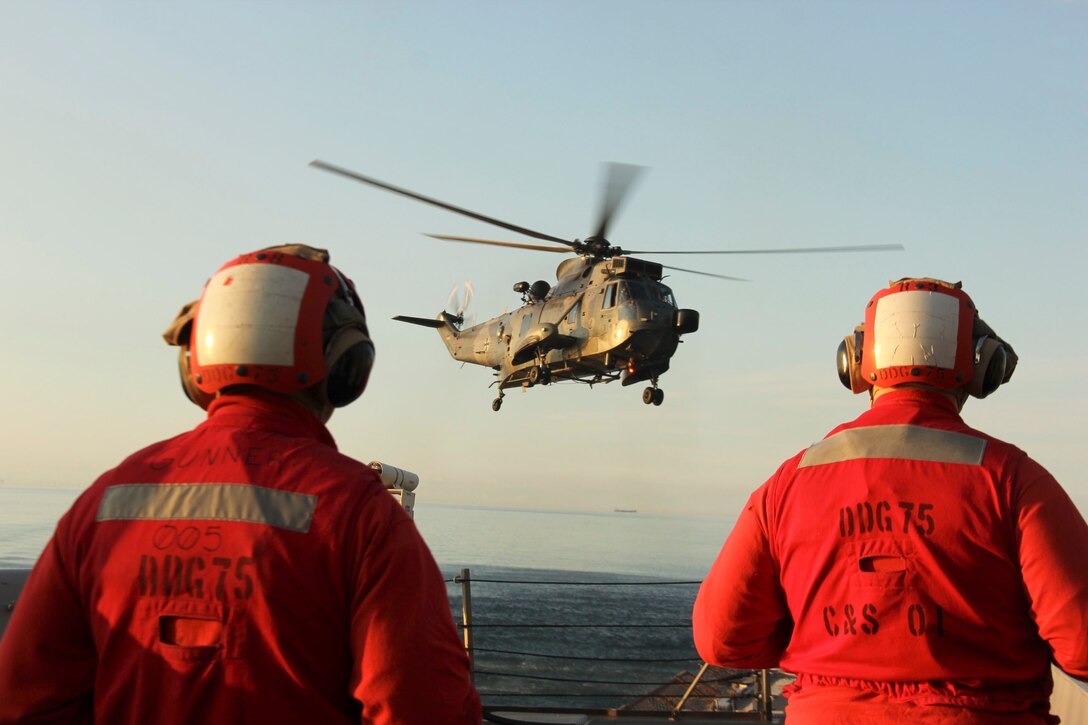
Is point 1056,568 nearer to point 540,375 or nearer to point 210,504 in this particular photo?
point 210,504

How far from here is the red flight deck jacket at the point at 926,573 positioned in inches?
102

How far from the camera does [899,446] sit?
285 centimetres

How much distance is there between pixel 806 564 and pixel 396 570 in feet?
4.60

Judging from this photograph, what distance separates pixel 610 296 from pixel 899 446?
17.9 metres

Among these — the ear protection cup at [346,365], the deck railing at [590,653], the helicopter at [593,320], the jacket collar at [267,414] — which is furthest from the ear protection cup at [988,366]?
the helicopter at [593,320]

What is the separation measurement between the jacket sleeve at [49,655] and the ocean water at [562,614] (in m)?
3.21

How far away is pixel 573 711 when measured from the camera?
26.9 ft

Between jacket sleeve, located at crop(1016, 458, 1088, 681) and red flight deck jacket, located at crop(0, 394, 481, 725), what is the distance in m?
1.53

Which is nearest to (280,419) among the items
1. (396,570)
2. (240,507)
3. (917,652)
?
(240,507)

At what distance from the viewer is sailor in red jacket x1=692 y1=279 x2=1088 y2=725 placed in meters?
2.59

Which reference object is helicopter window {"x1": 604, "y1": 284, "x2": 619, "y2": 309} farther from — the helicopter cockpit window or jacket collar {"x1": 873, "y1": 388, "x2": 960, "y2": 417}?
jacket collar {"x1": 873, "y1": 388, "x2": 960, "y2": 417}

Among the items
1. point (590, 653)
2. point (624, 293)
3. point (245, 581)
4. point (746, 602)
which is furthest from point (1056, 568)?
point (590, 653)

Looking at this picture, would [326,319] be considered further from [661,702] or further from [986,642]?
[661,702]

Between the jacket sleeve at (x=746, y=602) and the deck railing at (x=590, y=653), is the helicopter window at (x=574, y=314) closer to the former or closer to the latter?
the deck railing at (x=590, y=653)
